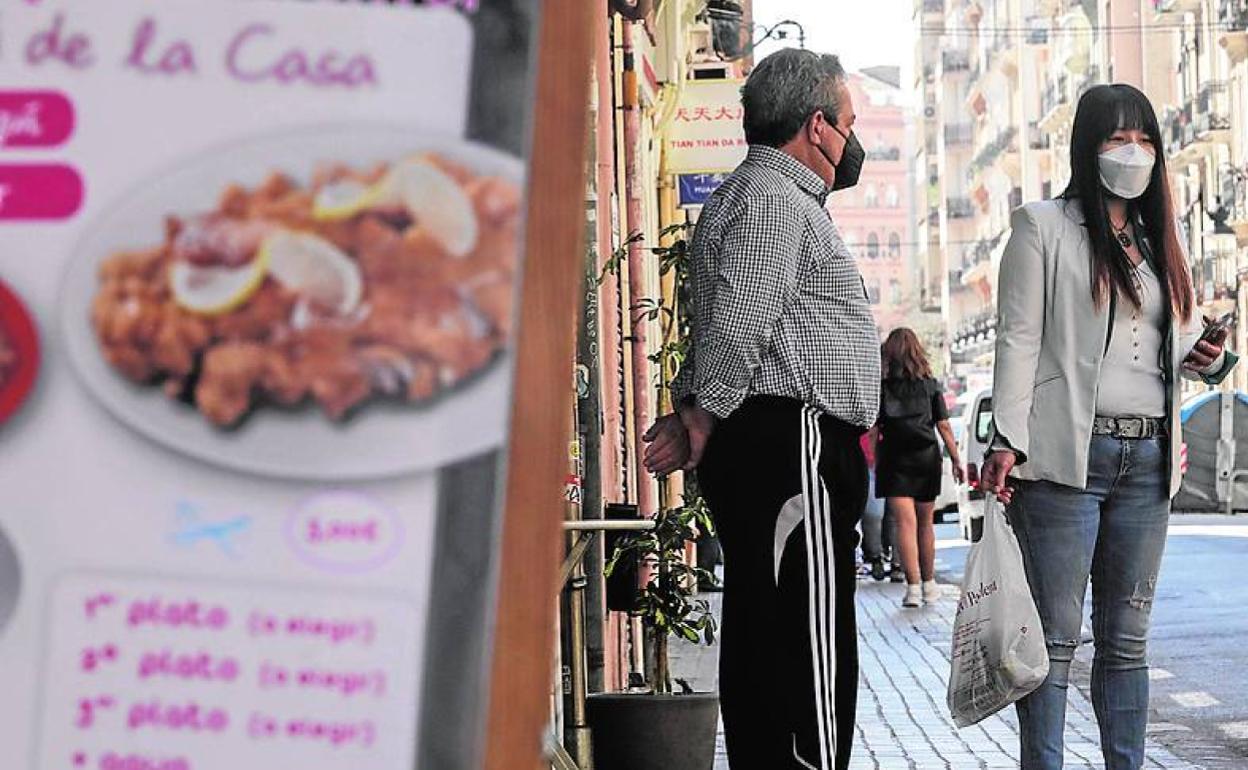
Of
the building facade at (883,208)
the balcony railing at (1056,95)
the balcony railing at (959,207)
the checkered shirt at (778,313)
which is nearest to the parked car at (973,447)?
the checkered shirt at (778,313)

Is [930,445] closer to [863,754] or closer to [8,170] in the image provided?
[863,754]

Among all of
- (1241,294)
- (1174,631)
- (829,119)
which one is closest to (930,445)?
(1174,631)

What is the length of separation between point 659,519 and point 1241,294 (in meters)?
49.5

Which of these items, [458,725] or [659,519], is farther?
[659,519]

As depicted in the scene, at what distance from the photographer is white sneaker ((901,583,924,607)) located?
1512 centimetres

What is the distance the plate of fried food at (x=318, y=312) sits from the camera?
2117 millimetres

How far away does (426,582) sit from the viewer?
2.12m

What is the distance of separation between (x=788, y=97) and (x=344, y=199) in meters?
3.20

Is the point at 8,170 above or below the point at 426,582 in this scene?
above

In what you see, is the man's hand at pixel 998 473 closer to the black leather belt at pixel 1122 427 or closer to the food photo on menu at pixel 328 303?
the black leather belt at pixel 1122 427

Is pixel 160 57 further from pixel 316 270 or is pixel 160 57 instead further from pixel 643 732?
pixel 643 732

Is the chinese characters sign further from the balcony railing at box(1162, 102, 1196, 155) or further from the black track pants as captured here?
the balcony railing at box(1162, 102, 1196, 155)

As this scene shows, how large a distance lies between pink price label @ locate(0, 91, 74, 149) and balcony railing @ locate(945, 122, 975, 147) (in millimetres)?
112850

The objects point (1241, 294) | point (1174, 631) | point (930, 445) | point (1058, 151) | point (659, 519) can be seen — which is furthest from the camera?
point (1058, 151)
